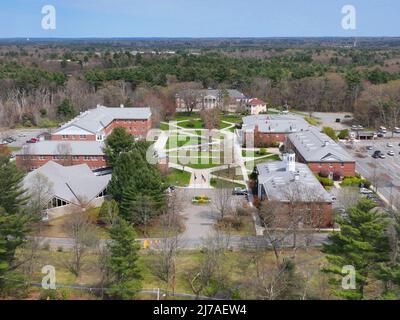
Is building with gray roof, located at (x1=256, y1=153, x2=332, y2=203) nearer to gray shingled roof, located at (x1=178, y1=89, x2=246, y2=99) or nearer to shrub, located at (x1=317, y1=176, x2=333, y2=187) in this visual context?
shrub, located at (x1=317, y1=176, x2=333, y2=187)

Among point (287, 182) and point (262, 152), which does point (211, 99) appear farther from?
point (287, 182)

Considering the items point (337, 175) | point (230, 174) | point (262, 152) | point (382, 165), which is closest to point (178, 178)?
point (230, 174)

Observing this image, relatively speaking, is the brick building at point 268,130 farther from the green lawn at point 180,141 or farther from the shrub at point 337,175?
the shrub at point 337,175

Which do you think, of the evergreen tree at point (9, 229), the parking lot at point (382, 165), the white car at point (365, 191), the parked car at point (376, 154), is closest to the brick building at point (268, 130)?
the parking lot at point (382, 165)

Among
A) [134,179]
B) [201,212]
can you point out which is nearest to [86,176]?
[134,179]

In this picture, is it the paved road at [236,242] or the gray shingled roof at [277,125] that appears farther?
the gray shingled roof at [277,125]
